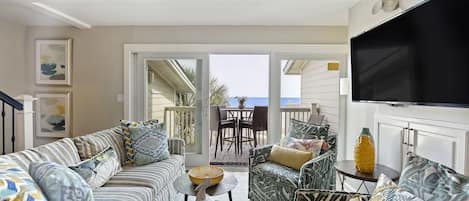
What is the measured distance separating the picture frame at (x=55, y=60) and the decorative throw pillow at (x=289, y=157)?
3247 millimetres

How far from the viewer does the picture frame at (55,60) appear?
429 centimetres

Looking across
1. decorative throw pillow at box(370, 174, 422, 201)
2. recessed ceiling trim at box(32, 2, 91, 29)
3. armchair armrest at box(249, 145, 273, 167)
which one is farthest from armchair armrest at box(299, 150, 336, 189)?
recessed ceiling trim at box(32, 2, 91, 29)

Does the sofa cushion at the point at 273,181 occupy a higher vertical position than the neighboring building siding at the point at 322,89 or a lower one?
lower

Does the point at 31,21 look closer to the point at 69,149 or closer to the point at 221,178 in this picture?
the point at 69,149

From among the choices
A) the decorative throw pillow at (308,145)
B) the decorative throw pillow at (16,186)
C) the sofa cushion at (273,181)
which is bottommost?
the sofa cushion at (273,181)

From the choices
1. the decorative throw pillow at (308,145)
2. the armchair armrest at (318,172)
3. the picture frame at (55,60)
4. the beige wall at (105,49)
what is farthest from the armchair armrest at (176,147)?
the picture frame at (55,60)

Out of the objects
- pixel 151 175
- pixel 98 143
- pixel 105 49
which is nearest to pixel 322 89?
pixel 151 175

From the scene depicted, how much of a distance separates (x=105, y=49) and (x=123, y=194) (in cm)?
287

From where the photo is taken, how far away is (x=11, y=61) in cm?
416

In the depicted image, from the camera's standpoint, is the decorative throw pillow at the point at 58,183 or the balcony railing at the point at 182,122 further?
the balcony railing at the point at 182,122

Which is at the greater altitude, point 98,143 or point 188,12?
point 188,12

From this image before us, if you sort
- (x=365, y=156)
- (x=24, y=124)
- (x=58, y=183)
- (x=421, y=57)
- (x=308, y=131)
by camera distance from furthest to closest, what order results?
1. (x=308, y=131)
2. (x=24, y=124)
3. (x=365, y=156)
4. (x=421, y=57)
5. (x=58, y=183)

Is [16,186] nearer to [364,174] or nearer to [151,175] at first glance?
[151,175]

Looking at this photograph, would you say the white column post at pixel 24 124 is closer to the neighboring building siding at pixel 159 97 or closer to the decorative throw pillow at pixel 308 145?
the neighboring building siding at pixel 159 97
